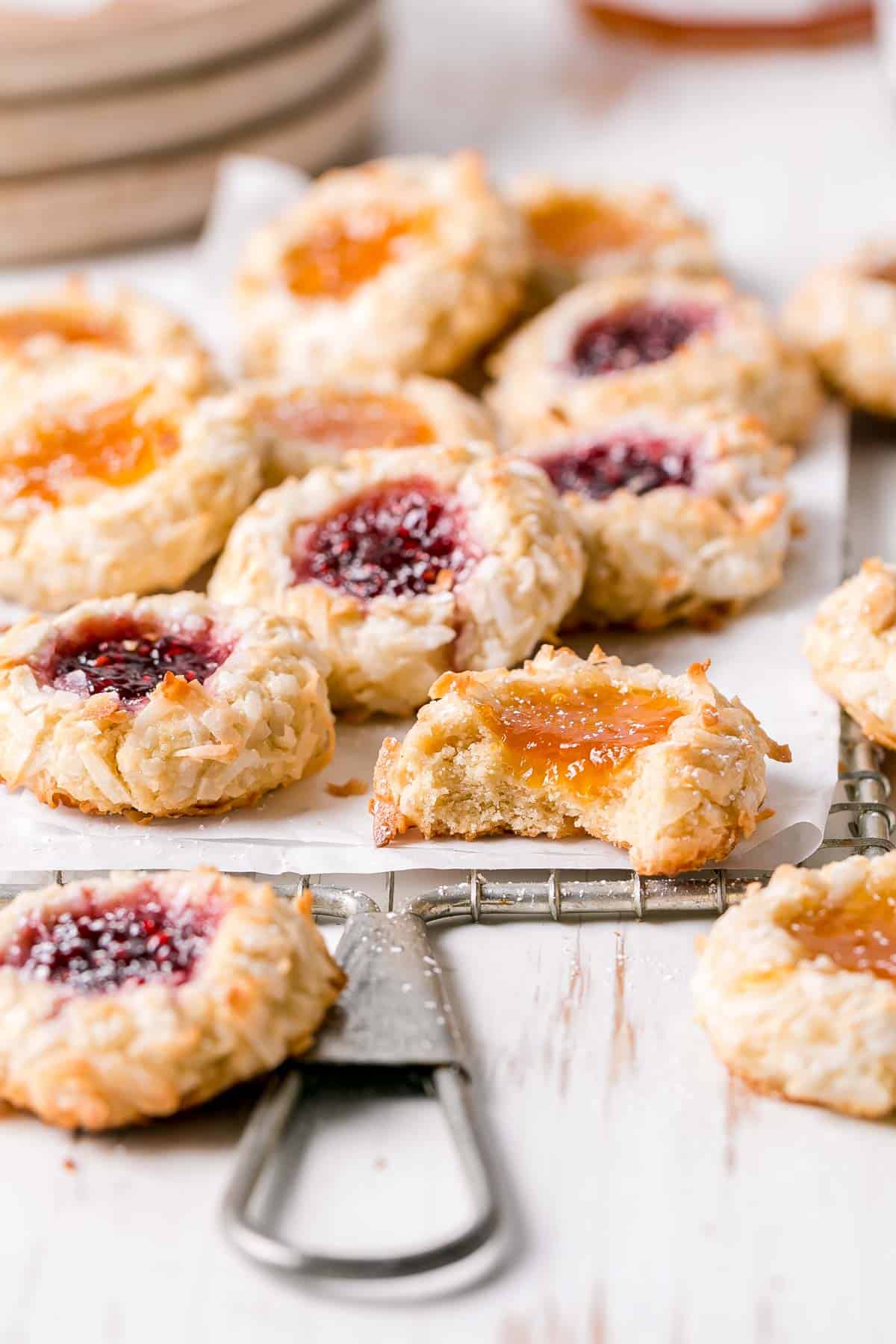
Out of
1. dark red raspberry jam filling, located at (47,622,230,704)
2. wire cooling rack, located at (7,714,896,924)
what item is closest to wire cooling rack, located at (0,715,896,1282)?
wire cooling rack, located at (7,714,896,924)

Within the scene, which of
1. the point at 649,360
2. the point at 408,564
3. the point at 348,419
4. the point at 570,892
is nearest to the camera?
the point at 570,892

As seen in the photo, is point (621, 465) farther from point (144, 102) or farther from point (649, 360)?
point (144, 102)

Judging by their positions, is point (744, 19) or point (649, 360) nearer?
point (649, 360)

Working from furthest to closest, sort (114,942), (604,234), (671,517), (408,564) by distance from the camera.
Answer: (604,234) < (671,517) < (408,564) < (114,942)

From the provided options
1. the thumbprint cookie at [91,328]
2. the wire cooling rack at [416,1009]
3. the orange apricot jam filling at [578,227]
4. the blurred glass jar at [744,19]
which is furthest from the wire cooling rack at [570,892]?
the blurred glass jar at [744,19]

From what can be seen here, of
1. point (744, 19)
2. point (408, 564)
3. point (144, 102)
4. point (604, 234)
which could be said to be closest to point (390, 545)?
point (408, 564)

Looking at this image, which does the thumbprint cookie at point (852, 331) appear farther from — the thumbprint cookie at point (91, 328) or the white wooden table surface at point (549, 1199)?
the white wooden table surface at point (549, 1199)

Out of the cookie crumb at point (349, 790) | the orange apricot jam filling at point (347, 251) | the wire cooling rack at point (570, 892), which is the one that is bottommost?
the cookie crumb at point (349, 790)
